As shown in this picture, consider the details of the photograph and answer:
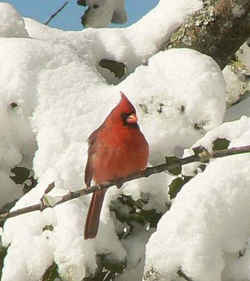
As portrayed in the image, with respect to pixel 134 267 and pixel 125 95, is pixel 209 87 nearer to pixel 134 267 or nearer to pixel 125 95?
pixel 125 95

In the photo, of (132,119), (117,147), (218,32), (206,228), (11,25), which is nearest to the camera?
(206,228)

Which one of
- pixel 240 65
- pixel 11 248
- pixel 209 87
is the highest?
pixel 209 87

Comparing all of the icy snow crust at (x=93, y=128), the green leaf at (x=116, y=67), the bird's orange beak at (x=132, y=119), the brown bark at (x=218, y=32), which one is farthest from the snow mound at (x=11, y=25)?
the bird's orange beak at (x=132, y=119)

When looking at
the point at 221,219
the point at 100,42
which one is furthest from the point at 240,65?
the point at 221,219

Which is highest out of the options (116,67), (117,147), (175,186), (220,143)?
(220,143)

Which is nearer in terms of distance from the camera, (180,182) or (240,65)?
(180,182)

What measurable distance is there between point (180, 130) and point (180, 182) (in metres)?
0.32

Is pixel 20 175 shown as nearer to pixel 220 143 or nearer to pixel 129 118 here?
pixel 129 118

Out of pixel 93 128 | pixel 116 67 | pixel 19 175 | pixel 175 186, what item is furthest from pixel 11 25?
pixel 175 186

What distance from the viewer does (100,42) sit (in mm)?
3457

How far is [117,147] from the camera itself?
8.77 feet

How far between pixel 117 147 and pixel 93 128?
0.13 meters

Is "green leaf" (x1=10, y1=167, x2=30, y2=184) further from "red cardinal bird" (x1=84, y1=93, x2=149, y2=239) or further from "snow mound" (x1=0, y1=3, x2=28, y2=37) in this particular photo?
"snow mound" (x1=0, y1=3, x2=28, y2=37)

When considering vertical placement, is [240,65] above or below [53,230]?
below
